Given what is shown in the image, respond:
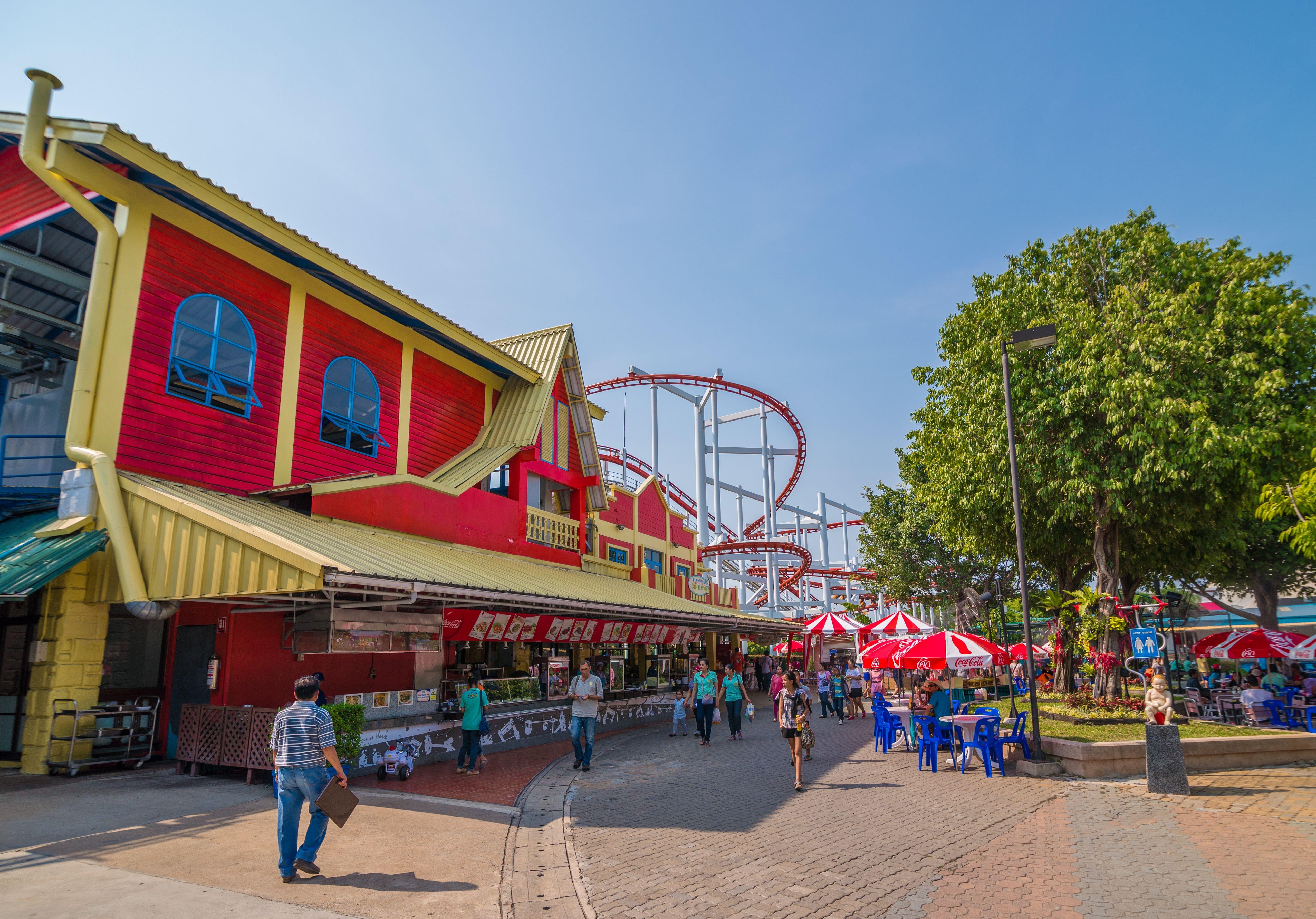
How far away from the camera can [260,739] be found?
31.4ft

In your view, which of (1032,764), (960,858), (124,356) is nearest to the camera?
(960,858)

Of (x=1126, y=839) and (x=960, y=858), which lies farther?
(x=1126, y=839)

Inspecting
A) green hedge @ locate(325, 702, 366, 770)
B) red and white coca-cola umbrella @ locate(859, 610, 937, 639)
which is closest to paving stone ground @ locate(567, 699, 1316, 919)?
green hedge @ locate(325, 702, 366, 770)

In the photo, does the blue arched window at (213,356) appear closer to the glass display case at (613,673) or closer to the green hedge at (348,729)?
the green hedge at (348,729)

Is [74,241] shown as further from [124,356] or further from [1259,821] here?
[1259,821]

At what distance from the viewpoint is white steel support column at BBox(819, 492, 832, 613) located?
5306 cm

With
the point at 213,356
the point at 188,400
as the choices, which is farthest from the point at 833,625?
the point at 188,400

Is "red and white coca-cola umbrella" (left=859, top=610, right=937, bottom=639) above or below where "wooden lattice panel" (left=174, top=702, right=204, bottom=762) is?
above

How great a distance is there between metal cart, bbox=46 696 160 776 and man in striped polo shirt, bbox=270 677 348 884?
19.7 feet

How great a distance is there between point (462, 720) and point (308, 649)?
272cm

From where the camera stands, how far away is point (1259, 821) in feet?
26.5

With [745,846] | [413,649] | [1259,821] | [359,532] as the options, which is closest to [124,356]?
[359,532]

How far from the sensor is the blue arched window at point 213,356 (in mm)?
11352

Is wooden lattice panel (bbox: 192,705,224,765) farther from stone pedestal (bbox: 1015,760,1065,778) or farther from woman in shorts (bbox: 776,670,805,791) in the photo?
stone pedestal (bbox: 1015,760,1065,778)
